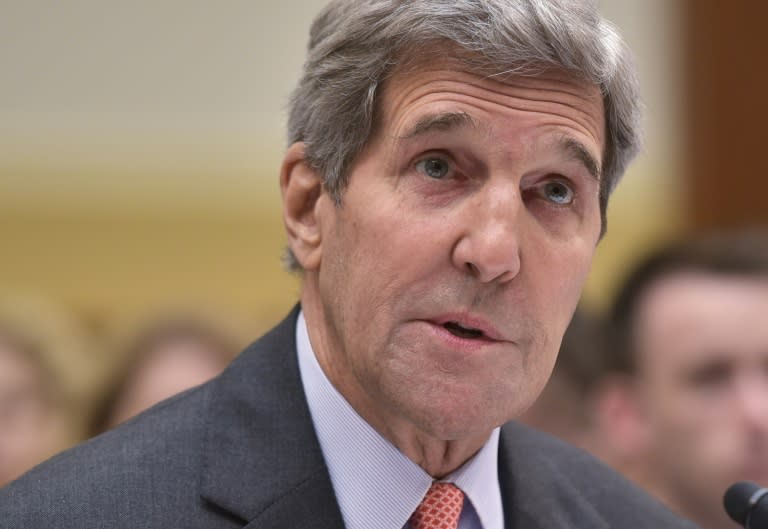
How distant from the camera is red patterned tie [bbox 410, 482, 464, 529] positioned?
8.31 ft

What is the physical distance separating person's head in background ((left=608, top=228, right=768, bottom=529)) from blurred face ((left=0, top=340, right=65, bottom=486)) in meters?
2.09

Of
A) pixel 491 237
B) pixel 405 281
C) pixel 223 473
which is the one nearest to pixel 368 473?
pixel 223 473

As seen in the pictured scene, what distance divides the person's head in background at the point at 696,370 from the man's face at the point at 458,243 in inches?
75.6

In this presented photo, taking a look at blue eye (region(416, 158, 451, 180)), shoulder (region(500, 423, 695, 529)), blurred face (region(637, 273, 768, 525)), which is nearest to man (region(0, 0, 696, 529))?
blue eye (region(416, 158, 451, 180))

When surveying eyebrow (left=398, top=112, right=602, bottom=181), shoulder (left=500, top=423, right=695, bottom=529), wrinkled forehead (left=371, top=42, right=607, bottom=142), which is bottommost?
shoulder (left=500, top=423, right=695, bottom=529)

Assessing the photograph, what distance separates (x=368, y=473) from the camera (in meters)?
2.53

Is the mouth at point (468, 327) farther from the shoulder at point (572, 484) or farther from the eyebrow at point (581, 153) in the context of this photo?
the shoulder at point (572, 484)

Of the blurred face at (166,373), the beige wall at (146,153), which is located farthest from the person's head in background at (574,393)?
the beige wall at (146,153)

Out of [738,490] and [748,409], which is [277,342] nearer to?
[738,490]

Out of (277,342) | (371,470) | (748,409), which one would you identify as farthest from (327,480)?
(748,409)

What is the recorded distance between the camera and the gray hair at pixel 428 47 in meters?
2.39

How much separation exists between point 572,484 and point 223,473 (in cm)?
84

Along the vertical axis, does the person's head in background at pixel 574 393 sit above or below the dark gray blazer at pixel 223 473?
below

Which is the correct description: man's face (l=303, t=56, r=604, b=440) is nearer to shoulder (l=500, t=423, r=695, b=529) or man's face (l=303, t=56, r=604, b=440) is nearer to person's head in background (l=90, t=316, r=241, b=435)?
shoulder (l=500, t=423, r=695, b=529)
